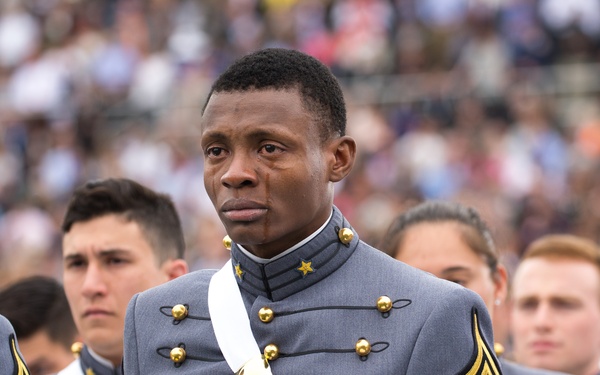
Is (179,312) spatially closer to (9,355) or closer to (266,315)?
(266,315)

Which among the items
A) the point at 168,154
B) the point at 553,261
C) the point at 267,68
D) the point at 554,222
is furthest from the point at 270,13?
the point at 267,68

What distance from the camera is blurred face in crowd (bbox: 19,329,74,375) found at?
614 cm

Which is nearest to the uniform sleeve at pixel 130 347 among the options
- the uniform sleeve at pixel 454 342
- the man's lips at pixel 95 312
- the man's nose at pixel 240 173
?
the man's nose at pixel 240 173

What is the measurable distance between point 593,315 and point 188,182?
9.35m

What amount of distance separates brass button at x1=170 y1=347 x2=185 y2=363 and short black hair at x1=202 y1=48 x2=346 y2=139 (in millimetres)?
714

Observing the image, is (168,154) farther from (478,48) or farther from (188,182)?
(478,48)

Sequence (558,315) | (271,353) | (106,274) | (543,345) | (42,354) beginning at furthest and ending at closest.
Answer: (558,315) → (543,345) → (42,354) → (106,274) → (271,353)

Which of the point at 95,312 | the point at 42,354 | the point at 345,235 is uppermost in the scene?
the point at 345,235

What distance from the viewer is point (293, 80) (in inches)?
153

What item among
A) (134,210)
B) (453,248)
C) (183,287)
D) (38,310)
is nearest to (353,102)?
(38,310)

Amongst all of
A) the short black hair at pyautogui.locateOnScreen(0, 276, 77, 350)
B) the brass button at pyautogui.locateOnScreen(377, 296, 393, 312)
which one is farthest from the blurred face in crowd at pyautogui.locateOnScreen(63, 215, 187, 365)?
the brass button at pyautogui.locateOnScreen(377, 296, 393, 312)

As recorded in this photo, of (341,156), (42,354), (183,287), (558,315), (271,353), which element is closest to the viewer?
(271,353)

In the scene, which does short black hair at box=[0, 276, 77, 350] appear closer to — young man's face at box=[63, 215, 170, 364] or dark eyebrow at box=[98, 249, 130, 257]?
young man's face at box=[63, 215, 170, 364]

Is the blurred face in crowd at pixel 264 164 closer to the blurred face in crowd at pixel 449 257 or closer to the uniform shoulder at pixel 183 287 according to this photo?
the uniform shoulder at pixel 183 287
